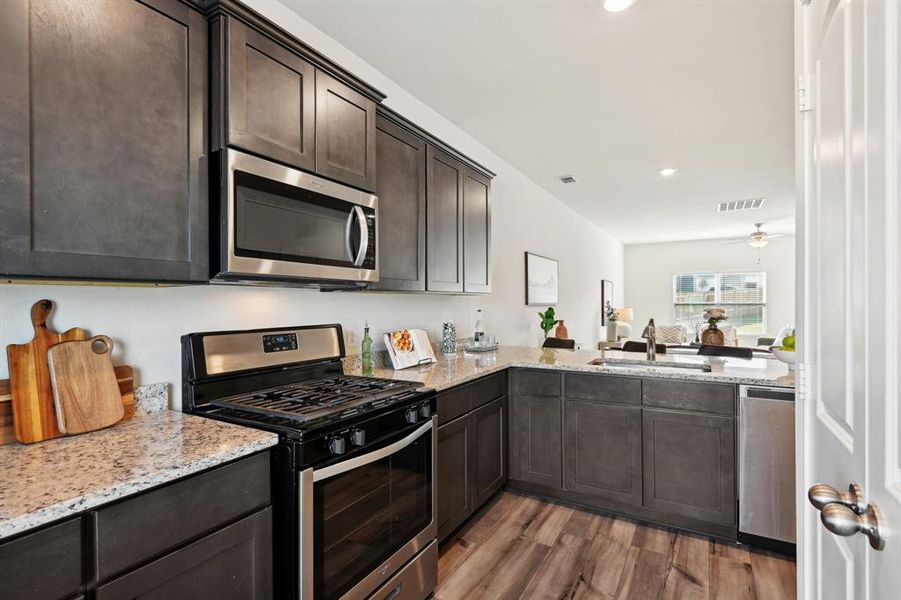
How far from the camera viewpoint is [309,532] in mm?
1343

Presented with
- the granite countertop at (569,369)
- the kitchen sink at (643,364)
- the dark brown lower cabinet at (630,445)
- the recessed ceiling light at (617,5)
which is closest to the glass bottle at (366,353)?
the granite countertop at (569,369)

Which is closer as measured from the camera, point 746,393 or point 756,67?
point 746,393

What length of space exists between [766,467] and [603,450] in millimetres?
804

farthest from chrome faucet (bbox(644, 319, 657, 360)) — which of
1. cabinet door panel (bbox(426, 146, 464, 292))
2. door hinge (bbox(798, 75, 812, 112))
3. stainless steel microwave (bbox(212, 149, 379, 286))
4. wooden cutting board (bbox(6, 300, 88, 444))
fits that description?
wooden cutting board (bbox(6, 300, 88, 444))

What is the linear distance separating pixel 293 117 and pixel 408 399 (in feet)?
3.81

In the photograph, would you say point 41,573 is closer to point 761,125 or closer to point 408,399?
point 408,399

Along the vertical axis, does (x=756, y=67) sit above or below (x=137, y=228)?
above

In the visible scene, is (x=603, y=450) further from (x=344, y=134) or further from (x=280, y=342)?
(x=344, y=134)

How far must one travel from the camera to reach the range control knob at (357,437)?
151 centimetres

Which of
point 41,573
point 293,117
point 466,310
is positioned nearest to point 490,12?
point 293,117

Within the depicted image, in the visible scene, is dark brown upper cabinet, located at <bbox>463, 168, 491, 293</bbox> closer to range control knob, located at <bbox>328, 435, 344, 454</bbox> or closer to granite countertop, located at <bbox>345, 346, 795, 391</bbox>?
granite countertop, located at <bbox>345, 346, 795, 391</bbox>

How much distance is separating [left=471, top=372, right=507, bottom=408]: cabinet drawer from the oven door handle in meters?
0.64

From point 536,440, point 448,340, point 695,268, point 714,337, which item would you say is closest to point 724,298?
point 695,268

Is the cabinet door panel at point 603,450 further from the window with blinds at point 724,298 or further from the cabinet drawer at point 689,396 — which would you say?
the window with blinds at point 724,298
